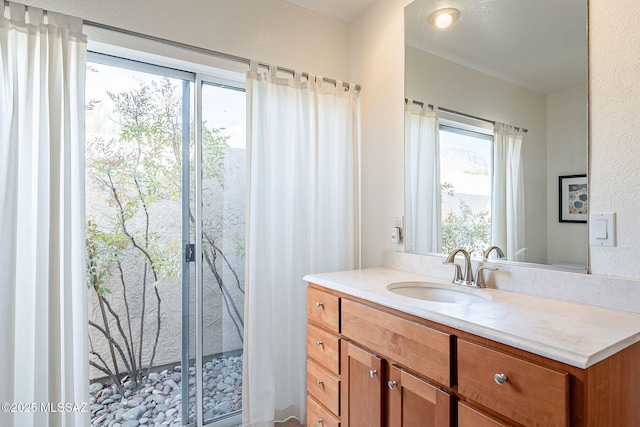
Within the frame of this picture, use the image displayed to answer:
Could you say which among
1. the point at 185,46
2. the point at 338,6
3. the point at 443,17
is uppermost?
the point at 338,6

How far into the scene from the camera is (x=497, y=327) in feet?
3.10

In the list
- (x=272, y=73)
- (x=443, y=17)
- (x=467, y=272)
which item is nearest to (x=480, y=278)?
(x=467, y=272)

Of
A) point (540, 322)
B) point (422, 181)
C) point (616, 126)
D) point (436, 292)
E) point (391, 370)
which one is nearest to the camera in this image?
point (540, 322)

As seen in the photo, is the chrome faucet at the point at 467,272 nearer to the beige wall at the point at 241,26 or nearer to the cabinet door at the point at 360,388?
the cabinet door at the point at 360,388

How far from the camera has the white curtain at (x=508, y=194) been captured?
4.77 ft

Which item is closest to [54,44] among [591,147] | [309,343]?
[309,343]

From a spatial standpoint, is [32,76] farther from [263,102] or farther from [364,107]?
[364,107]

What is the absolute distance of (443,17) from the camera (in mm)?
1771

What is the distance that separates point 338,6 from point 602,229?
1932 mm

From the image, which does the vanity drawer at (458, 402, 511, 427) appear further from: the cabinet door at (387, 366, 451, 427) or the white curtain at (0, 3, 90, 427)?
the white curtain at (0, 3, 90, 427)

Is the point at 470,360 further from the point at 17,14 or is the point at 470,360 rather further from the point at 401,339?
the point at 17,14

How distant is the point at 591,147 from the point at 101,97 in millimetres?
2228

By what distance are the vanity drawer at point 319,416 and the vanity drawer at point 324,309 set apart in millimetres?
406

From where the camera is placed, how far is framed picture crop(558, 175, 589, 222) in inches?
48.4
